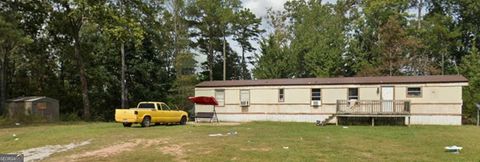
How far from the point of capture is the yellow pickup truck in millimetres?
22859

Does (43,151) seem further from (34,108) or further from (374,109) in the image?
(374,109)

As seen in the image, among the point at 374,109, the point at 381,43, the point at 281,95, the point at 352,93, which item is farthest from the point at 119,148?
the point at 381,43

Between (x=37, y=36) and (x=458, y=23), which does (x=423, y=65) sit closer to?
(x=458, y=23)

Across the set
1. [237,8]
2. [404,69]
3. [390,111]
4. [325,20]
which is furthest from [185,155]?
[237,8]

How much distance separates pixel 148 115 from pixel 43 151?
34.2ft

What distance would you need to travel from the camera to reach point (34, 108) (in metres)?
29.3

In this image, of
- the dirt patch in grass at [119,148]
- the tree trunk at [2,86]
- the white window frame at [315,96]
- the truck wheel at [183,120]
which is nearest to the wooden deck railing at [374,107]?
the white window frame at [315,96]

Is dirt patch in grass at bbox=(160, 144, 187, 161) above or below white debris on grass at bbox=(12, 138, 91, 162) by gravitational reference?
above

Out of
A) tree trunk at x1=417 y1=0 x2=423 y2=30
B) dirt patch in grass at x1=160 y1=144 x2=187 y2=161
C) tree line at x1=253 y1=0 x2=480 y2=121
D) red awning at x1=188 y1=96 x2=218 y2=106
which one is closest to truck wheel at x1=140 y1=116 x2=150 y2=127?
red awning at x1=188 y1=96 x2=218 y2=106

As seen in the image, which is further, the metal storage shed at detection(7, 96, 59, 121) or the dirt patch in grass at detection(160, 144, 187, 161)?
the metal storage shed at detection(7, 96, 59, 121)

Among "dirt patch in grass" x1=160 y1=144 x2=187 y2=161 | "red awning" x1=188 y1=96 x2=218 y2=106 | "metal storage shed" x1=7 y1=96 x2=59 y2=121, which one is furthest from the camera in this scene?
"metal storage shed" x1=7 y1=96 x2=59 y2=121

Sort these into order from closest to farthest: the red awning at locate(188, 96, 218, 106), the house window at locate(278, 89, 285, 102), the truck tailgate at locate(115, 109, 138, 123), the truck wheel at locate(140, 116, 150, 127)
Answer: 1. the truck tailgate at locate(115, 109, 138, 123)
2. the truck wheel at locate(140, 116, 150, 127)
3. the red awning at locate(188, 96, 218, 106)
4. the house window at locate(278, 89, 285, 102)

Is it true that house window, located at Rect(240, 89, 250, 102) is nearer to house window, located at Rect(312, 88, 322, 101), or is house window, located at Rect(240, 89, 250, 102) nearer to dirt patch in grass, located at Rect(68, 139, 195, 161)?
house window, located at Rect(312, 88, 322, 101)

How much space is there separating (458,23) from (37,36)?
3849 cm
